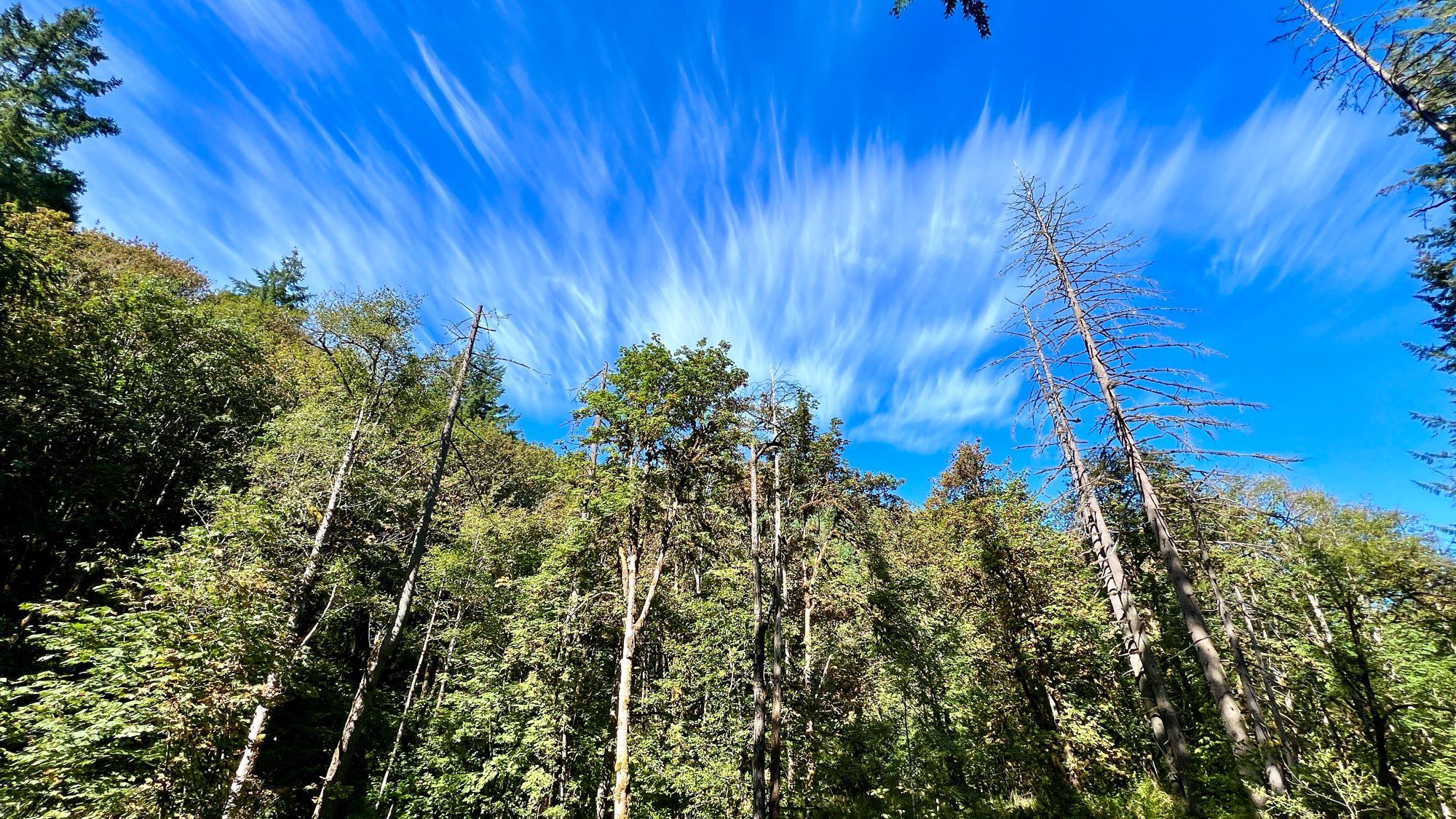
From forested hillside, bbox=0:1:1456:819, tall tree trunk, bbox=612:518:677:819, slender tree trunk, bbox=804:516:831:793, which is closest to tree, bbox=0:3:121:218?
forested hillside, bbox=0:1:1456:819

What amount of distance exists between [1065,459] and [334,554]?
17.9 metres

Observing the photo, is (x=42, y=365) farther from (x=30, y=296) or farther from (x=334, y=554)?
(x=334, y=554)

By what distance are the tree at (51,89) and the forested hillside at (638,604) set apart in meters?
0.38

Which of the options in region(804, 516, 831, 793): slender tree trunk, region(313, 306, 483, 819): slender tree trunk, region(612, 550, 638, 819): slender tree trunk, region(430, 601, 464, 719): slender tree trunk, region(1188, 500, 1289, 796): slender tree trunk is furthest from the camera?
region(804, 516, 831, 793): slender tree trunk

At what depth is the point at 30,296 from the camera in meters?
11.4

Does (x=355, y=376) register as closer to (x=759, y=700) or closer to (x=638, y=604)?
(x=638, y=604)

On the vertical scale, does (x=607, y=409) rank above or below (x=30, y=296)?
below

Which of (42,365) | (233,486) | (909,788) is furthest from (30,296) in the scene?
(909,788)

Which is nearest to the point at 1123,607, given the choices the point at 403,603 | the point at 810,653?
the point at 810,653

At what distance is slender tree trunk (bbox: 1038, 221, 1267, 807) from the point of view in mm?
6988

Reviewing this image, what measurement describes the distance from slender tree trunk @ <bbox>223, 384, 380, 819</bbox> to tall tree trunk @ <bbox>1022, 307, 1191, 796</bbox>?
1473 cm

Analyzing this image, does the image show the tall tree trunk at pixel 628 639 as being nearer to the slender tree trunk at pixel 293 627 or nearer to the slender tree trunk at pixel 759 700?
the slender tree trunk at pixel 759 700

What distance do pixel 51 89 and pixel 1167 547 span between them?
4185 centimetres

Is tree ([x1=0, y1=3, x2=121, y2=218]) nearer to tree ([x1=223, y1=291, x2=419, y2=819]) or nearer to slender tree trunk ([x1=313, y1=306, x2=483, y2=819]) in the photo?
tree ([x1=223, y1=291, x2=419, y2=819])
